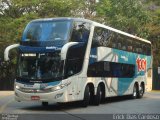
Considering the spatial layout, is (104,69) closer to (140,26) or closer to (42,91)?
(42,91)

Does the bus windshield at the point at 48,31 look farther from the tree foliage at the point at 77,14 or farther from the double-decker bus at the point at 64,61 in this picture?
the tree foliage at the point at 77,14

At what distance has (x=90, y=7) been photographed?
54.3 metres

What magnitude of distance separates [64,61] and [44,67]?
0.85m

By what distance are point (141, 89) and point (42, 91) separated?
1243 centimetres

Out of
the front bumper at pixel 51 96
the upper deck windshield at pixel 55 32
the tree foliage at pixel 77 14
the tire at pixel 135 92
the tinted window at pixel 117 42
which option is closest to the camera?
the front bumper at pixel 51 96

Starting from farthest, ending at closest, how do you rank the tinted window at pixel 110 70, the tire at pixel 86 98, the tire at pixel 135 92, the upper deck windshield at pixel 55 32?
the tire at pixel 135 92
the tinted window at pixel 110 70
the tire at pixel 86 98
the upper deck windshield at pixel 55 32

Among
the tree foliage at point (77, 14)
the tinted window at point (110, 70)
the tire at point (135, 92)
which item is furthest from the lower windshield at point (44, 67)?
the tree foliage at point (77, 14)

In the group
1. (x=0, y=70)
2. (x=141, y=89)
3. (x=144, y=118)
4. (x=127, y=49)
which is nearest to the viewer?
(x=144, y=118)

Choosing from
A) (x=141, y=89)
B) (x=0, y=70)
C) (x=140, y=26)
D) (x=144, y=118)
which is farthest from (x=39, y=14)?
(x=144, y=118)

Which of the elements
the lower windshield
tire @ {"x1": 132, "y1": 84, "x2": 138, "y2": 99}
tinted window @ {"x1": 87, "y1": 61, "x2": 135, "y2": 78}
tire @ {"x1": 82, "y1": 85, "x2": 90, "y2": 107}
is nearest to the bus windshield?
the lower windshield

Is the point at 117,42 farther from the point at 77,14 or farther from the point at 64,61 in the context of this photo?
the point at 77,14

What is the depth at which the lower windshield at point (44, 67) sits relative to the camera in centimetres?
1892

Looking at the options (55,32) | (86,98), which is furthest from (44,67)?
(86,98)

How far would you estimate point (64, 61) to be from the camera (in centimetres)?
1906
